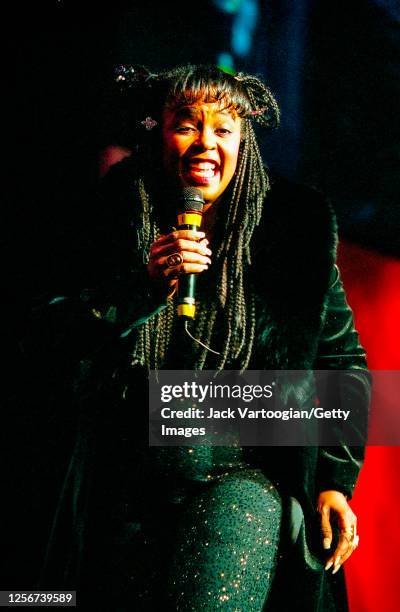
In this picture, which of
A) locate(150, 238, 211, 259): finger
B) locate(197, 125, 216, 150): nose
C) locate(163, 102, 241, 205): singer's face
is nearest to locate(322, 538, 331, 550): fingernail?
locate(150, 238, 211, 259): finger

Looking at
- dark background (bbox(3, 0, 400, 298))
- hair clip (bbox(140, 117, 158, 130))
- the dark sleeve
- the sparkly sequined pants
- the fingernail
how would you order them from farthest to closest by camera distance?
dark background (bbox(3, 0, 400, 298)), hair clip (bbox(140, 117, 158, 130)), the dark sleeve, the fingernail, the sparkly sequined pants

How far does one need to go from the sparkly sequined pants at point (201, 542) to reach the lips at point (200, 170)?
2.30 feet

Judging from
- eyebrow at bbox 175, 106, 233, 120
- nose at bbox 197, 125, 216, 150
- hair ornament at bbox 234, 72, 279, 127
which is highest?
hair ornament at bbox 234, 72, 279, 127

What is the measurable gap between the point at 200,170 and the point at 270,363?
0.54 meters

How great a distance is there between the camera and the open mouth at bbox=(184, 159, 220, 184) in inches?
54.8

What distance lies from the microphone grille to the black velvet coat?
0.59 ft

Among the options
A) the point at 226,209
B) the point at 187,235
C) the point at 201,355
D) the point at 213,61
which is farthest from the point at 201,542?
the point at 213,61

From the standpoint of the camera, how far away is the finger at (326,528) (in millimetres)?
1255

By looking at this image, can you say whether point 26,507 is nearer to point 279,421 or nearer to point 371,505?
point 279,421

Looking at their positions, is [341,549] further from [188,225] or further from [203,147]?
[203,147]

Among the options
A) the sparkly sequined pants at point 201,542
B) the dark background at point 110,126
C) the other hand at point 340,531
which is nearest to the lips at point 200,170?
the dark background at point 110,126

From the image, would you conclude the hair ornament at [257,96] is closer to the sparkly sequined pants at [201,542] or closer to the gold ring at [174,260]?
the gold ring at [174,260]

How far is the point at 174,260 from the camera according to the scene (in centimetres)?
104

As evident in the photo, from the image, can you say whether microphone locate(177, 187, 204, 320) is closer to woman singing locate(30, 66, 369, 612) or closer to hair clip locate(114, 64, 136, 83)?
woman singing locate(30, 66, 369, 612)
